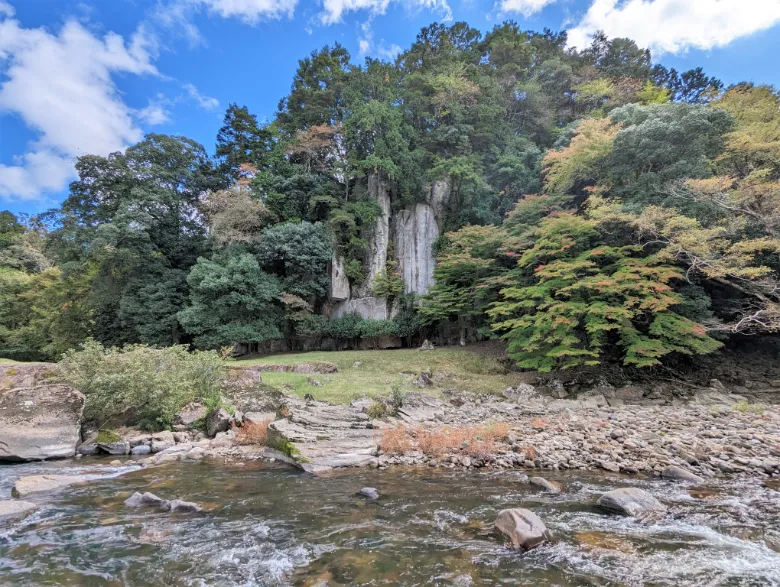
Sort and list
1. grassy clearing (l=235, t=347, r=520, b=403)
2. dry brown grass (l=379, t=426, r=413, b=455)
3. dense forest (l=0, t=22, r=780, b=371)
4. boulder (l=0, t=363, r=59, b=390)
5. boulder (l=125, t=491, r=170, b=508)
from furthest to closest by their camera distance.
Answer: dense forest (l=0, t=22, r=780, b=371) → grassy clearing (l=235, t=347, r=520, b=403) → boulder (l=0, t=363, r=59, b=390) → dry brown grass (l=379, t=426, r=413, b=455) → boulder (l=125, t=491, r=170, b=508)

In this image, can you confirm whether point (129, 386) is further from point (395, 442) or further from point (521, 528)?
point (521, 528)

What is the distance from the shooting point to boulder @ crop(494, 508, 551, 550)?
404 centimetres

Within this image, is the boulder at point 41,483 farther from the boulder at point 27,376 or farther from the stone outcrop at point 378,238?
the stone outcrop at point 378,238

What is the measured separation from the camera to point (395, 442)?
315 inches

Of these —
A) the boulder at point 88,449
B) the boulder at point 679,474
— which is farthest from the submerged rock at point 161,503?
the boulder at point 679,474

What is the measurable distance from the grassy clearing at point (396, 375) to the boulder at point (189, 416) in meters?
2.71

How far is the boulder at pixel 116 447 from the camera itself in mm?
8906

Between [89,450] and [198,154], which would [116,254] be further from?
[89,450]

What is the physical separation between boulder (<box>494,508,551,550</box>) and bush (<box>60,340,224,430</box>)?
29.4ft

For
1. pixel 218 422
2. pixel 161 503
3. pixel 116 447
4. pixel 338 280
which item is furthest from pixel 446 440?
pixel 338 280

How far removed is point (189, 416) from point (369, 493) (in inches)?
279

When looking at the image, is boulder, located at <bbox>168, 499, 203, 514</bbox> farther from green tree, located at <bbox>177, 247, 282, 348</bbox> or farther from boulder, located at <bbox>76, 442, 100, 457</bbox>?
green tree, located at <bbox>177, 247, 282, 348</bbox>

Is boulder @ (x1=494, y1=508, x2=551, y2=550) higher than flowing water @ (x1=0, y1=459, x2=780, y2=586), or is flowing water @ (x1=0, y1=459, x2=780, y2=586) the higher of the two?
boulder @ (x1=494, y1=508, x2=551, y2=550)

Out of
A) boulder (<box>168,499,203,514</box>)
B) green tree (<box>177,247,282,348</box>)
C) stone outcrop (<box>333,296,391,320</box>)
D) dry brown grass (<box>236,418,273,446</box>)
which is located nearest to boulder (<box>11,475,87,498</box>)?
boulder (<box>168,499,203,514</box>)
